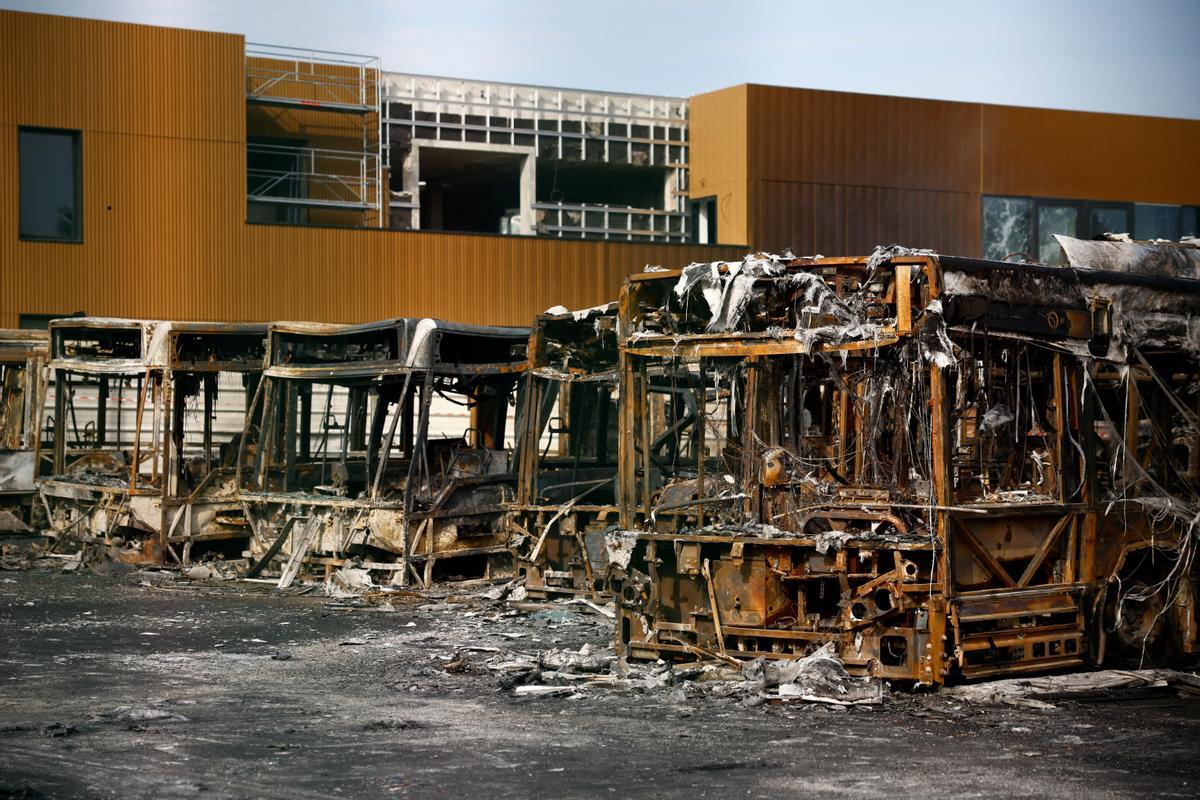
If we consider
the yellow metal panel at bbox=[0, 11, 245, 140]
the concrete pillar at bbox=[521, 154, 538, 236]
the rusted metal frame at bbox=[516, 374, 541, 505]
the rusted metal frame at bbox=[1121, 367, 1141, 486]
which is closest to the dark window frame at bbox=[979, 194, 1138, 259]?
the concrete pillar at bbox=[521, 154, 538, 236]

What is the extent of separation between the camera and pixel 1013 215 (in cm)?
3625

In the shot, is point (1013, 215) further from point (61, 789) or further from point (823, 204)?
point (61, 789)

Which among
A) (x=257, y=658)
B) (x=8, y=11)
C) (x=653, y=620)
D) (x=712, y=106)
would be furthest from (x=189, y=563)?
(x=712, y=106)

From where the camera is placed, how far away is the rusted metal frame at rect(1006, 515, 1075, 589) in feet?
36.2

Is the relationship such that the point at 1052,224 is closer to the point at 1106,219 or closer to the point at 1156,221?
the point at 1106,219

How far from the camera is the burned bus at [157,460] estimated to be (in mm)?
19172

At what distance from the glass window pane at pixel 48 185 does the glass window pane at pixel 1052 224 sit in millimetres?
21974

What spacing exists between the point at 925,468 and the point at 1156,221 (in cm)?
2959

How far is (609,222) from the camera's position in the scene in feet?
113

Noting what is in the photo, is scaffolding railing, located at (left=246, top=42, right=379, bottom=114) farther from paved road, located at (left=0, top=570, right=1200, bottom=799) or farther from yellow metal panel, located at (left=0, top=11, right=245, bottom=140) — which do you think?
paved road, located at (left=0, top=570, right=1200, bottom=799)

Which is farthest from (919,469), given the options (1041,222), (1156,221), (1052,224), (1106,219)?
(1156,221)

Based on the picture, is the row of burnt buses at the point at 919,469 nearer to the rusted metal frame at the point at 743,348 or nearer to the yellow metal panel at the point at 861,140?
the rusted metal frame at the point at 743,348

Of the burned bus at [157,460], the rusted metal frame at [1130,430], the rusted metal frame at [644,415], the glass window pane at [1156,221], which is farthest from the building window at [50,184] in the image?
the glass window pane at [1156,221]

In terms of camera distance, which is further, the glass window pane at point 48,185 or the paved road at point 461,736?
the glass window pane at point 48,185
